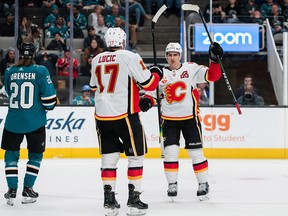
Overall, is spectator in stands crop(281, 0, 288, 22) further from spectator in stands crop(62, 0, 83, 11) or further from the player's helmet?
the player's helmet

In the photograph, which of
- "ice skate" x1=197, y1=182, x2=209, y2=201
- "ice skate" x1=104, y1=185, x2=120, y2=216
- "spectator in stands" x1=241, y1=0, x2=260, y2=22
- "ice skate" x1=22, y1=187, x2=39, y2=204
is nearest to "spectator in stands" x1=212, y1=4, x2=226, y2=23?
"spectator in stands" x1=241, y1=0, x2=260, y2=22

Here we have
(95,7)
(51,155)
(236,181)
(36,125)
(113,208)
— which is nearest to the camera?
(113,208)

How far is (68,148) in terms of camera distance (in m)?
9.58

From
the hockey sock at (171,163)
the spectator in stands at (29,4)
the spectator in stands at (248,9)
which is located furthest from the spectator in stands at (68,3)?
the hockey sock at (171,163)

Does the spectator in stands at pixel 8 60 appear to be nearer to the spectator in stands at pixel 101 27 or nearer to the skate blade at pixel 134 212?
the spectator in stands at pixel 101 27

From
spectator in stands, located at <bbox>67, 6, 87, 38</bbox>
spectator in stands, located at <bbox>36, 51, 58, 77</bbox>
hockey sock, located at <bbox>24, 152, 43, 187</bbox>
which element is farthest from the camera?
spectator in stands, located at <bbox>67, 6, 87, 38</bbox>

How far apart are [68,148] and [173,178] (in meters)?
Answer: 3.75

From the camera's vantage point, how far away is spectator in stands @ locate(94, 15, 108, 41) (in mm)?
10797

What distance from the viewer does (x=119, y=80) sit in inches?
201

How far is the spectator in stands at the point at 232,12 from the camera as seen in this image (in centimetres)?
1116

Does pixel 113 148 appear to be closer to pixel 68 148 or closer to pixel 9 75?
pixel 9 75

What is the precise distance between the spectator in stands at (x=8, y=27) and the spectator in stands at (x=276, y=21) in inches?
141

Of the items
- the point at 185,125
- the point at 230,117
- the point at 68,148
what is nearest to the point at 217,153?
the point at 230,117

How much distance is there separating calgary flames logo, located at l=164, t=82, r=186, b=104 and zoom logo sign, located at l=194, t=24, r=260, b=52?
4829 mm
